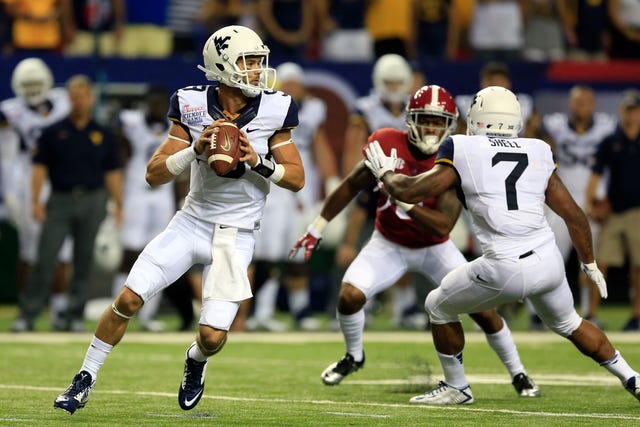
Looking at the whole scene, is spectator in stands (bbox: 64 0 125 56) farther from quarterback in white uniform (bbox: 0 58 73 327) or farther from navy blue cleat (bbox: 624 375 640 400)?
navy blue cleat (bbox: 624 375 640 400)

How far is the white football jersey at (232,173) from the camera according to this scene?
22.9 feet

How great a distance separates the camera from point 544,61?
50.6ft

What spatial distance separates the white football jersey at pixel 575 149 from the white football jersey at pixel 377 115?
5.50ft

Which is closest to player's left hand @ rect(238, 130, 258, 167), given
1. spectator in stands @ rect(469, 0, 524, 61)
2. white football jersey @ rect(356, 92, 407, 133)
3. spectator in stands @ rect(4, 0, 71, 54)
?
white football jersey @ rect(356, 92, 407, 133)

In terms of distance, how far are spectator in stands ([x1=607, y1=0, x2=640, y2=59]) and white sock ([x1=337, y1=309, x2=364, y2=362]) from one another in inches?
337

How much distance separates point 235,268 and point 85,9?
8764mm

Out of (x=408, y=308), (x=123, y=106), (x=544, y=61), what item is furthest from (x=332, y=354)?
(x=544, y=61)

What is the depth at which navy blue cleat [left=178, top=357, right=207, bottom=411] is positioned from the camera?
693cm

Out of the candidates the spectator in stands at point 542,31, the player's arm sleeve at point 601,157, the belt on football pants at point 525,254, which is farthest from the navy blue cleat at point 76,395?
the spectator in stands at point 542,31

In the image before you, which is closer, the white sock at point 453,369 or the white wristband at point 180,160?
the white wristband at point 180,160

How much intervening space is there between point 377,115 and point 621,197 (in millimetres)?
2254

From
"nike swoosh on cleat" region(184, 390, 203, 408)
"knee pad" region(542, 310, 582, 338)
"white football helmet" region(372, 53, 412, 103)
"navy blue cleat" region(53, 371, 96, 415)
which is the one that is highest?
"knee pad" region(542, 310, 582, 338)

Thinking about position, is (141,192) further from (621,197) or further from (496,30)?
(496,30)

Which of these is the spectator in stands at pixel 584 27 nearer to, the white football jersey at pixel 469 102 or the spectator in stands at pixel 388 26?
the white football jersey at pixel 469 102
